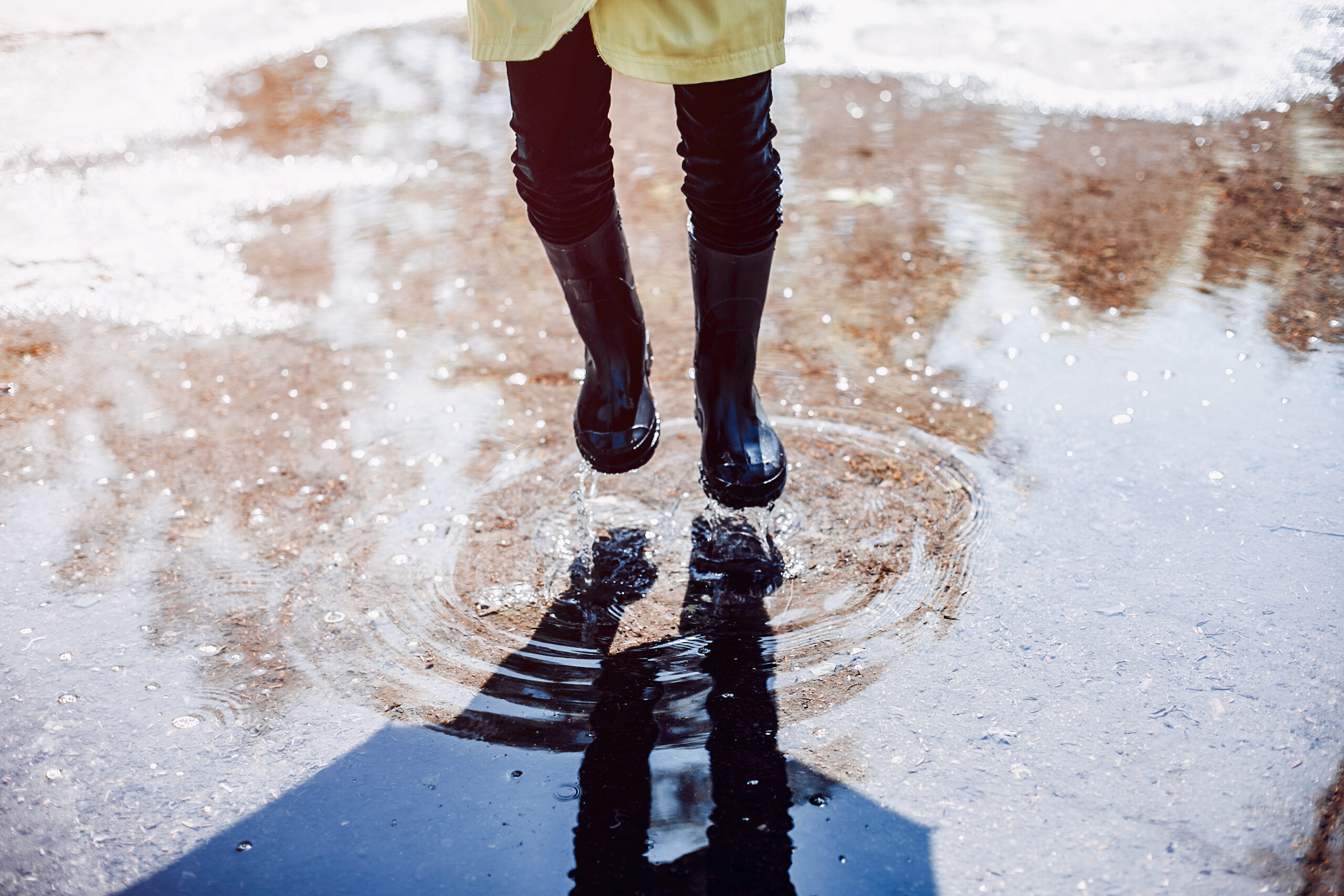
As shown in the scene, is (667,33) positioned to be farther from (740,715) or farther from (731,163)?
(740,715)

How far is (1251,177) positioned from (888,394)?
5.28ft

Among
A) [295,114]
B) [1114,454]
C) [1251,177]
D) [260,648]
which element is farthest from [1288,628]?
[295,114]

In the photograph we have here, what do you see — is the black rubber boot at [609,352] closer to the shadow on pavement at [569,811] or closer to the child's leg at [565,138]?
the child's leg at [565,138]

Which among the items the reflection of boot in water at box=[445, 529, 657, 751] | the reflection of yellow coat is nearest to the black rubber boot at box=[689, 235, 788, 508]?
the reflection of boot in water at box=[445, 529, 657, 751]

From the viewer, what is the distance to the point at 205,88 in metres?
4.19

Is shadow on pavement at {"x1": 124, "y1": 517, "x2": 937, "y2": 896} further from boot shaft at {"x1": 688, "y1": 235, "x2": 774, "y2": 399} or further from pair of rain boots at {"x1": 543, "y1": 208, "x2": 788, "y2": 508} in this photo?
boot shaft at {"x1": 688, "y1": 235, "x2": 774, "y2": 399}

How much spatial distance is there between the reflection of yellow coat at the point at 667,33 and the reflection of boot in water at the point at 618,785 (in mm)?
880

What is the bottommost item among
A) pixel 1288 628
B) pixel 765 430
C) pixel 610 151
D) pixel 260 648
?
pixel 260 648

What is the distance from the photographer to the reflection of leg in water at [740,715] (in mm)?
1290

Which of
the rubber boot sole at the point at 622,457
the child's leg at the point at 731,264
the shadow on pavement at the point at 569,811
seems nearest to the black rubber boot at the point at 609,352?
the rubber boot sole at the point at 622,457

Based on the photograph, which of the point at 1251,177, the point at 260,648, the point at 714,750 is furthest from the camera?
the point at 1251,177

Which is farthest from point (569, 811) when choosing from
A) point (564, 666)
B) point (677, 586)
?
point (677, 586)

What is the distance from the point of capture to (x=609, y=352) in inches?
72.1

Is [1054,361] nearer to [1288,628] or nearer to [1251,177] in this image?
[1288,628]
